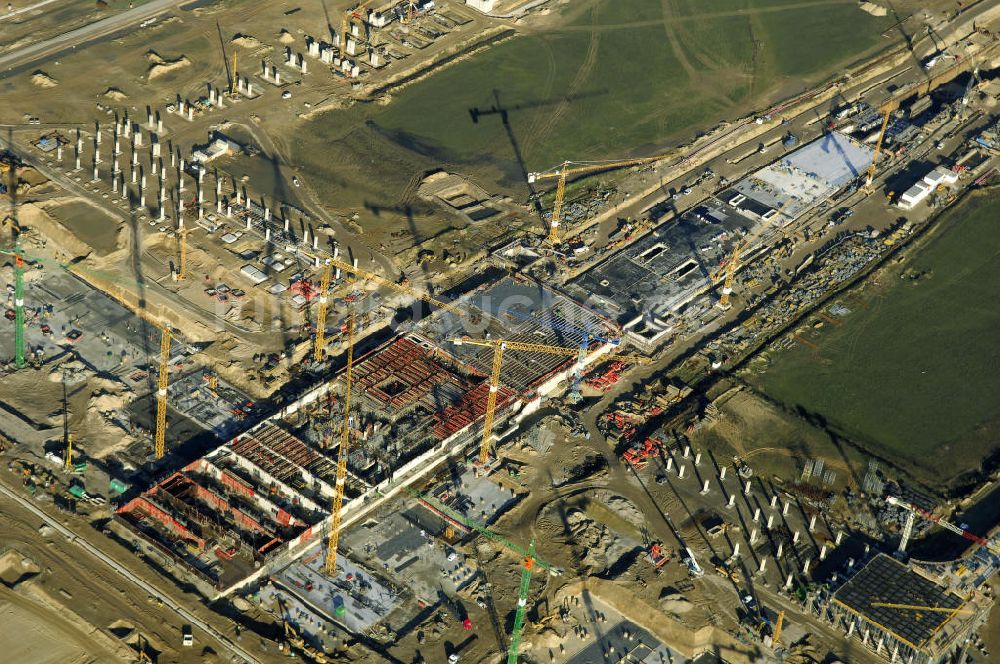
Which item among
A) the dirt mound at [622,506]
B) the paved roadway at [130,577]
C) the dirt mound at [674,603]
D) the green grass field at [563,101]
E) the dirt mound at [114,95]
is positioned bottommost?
the dirt mound at [674,603]

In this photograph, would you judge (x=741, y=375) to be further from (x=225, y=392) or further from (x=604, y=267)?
(x=225, y=392)

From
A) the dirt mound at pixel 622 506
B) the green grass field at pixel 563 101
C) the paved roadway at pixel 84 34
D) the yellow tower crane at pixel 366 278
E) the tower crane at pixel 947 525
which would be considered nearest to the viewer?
the tower crane at pixel 947 525

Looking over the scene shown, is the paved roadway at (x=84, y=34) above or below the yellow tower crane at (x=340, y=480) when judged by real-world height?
above

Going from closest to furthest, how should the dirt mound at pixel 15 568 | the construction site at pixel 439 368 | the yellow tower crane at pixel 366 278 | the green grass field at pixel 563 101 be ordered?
the dirt mound at pixel 15 568
the construction site at pixel 439 368
the yellow tower crane at pixel 366 278
the green grass field at pixel 563 101

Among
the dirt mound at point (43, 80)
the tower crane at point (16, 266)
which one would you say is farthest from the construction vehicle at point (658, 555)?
the dirt mound at point (43, 80)

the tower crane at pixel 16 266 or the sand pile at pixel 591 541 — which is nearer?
the sand pile at pixel 591 541

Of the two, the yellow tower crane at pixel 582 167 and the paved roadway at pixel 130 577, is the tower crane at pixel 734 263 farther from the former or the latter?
the paved roadway at pixel 130 577

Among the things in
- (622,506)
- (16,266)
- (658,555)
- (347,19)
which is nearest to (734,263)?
(622,506)

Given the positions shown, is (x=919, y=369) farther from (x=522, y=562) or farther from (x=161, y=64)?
(x=161, y=64)
